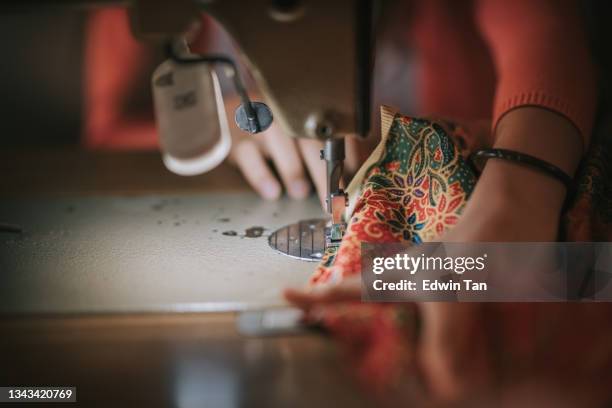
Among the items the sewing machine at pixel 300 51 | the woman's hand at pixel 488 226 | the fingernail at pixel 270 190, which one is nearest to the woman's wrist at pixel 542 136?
the woman's hand at pixel 488 226

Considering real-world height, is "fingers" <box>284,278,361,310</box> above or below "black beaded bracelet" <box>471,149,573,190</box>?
below

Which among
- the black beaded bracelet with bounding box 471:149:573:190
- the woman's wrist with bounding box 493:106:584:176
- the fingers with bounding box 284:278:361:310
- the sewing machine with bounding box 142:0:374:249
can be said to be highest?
the sewing machine with bounding box 142:0:374:249

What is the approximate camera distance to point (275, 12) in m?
0.50

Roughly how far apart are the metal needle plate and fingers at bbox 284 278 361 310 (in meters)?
0.11

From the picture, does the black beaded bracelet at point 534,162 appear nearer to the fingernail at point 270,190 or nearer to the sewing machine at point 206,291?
the sewing machine at point 206,291

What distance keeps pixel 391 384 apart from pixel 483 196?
225 millimetres

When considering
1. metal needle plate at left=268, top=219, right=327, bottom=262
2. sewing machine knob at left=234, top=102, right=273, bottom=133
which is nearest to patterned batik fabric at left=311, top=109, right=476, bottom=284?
metal needle plate at left=268, top=219, right=327, bottom=262

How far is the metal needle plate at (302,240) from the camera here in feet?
2.10

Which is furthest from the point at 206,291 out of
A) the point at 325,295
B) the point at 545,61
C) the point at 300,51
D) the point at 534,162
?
the point at 545,61

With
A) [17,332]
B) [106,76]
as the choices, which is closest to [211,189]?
[17,332]

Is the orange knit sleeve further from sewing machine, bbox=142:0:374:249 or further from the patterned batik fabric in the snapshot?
sewing machine, bbox=142:0:374:249

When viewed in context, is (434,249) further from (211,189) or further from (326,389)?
(211,189)

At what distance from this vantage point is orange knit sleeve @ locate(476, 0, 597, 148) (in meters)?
Result: 0.71

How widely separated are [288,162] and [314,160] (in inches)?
1.6
